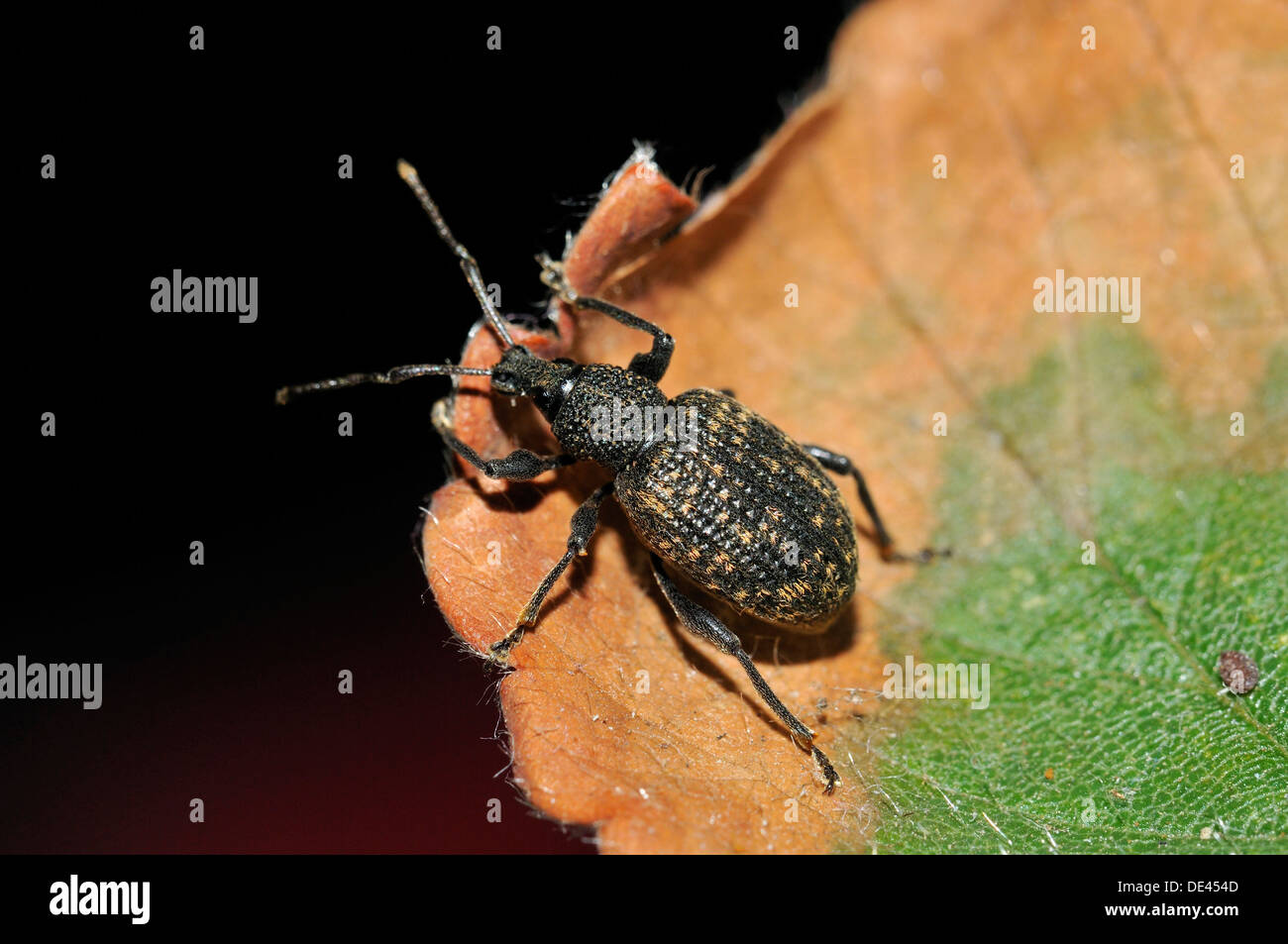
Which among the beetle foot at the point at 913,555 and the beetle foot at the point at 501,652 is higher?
the beetle foot at the point at 913,555

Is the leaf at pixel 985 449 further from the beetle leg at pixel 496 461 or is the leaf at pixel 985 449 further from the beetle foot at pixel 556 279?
the beetle foot at pixel 556 279

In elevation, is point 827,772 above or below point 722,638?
below

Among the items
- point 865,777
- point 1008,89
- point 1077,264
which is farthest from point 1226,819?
point 1008,89

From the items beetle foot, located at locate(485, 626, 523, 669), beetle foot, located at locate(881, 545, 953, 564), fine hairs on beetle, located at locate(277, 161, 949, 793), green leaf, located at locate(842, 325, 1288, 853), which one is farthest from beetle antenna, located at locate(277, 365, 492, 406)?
green leaf, located at locate(842, 325, 1288, 853)

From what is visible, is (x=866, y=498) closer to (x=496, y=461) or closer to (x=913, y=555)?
(x=913, y=555)

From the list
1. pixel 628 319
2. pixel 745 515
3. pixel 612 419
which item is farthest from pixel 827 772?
pixel 628 319

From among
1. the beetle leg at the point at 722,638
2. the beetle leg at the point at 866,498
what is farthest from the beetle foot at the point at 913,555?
the beetle leg at the point at 722,638

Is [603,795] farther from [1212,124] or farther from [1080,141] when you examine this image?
[1212,124]
